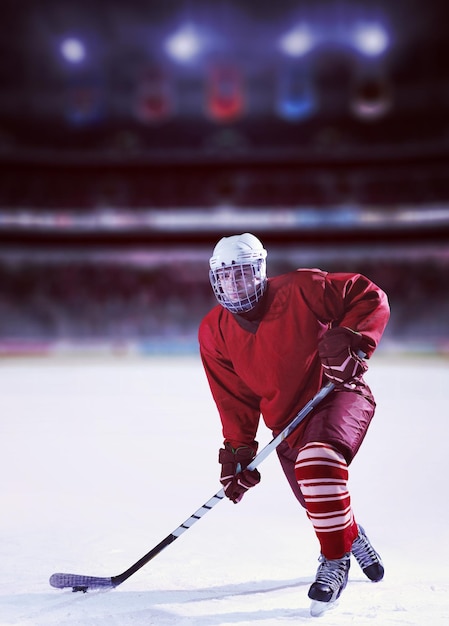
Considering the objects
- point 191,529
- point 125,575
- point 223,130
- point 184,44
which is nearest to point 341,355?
point 125,575

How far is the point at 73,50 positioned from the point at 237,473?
16.1 metres

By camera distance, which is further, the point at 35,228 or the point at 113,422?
the point at 35,228

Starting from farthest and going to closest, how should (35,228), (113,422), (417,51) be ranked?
1. (35,228)
2. (417,51)
3. (113,422)

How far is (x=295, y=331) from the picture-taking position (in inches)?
82.4

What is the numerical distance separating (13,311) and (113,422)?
13224 millimetres

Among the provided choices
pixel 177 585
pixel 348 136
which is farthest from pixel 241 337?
pixel 348 136

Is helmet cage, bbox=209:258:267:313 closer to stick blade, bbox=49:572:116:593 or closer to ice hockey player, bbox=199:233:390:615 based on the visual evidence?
ice hockey player, bbox=199:233:390:615

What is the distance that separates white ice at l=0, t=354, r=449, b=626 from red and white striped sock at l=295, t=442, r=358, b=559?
0.20 m

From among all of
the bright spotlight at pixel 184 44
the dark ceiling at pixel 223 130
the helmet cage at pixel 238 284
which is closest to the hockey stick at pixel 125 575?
the helmet cage at pixel 238 284

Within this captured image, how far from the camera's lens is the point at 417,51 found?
55.3 feet

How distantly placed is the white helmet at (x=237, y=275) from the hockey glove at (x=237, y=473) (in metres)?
0.47

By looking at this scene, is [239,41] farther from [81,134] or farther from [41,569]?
[41,569]

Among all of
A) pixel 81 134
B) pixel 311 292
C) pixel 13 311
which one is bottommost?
pixel 13 311

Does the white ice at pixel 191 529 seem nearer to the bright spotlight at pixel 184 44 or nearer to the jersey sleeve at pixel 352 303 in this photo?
the jersey sleeve at pixel 352 303
